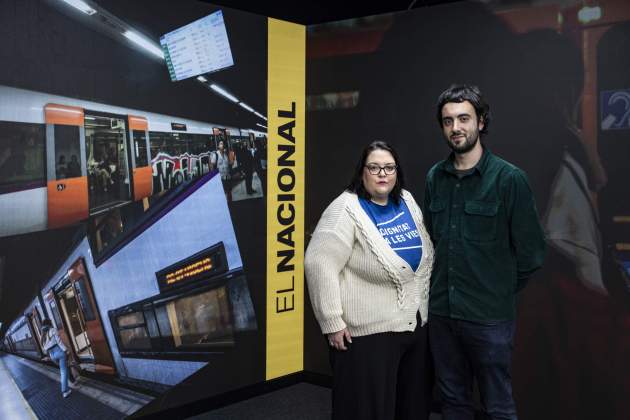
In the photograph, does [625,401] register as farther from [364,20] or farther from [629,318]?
[364,20]

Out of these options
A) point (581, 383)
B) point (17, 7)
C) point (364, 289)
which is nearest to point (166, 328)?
point (364, 289)

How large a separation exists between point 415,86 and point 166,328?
1.90m

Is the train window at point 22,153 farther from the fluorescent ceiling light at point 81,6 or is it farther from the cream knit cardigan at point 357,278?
the cream knit cardigan at point 357,278

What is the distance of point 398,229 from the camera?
1.88 m

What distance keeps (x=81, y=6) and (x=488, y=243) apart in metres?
2.05

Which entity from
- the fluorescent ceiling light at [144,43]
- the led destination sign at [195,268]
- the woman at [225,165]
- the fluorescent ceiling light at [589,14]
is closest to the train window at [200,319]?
the led destination sign at [195,268]

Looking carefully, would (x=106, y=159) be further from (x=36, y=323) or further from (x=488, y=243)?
(x=488, y=243)

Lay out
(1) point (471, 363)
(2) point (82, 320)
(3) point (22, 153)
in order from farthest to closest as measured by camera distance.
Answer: (2) point (82, 320) < (3) point (22, 153) < (1) point (471, 363)

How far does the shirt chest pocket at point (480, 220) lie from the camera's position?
182cm

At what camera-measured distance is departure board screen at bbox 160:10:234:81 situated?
2.68 meters

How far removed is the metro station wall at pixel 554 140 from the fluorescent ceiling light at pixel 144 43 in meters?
1.16

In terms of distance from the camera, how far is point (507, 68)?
8.55 feet

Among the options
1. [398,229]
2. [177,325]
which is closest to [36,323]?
[177,325]

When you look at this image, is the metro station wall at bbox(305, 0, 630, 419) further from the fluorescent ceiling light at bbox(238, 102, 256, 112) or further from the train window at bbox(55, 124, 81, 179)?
the train window at bbox(55, 124, 81, 179)
